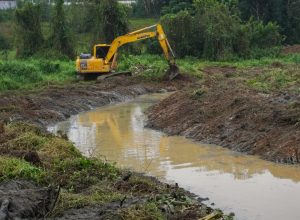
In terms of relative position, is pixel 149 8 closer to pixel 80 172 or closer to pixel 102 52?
pixel 102 52

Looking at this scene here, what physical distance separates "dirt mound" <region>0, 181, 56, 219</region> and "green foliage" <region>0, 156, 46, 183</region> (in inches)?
36.2

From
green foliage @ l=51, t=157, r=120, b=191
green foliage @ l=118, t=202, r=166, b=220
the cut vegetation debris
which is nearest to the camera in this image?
green foliage @ l=118, t=202, r=166, b=220

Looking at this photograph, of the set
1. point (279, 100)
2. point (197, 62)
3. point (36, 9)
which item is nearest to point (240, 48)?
point (197, 62)

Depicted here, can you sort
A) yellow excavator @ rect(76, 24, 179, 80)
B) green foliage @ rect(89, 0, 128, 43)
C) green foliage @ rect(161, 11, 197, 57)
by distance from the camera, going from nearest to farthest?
yellow excavator @ rect(76, 24, 179, 80)
green foliage @ rect(89, 0, 128, 43)
green foliage @ rect(161, 11, 197, 57)

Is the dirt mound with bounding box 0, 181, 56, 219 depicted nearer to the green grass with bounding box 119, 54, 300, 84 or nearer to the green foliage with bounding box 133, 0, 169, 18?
the green grass with bounding box 119, 54, 300, 84

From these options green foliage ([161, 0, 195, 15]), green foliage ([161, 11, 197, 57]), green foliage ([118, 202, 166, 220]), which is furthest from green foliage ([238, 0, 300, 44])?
green foliage ([118, 202, 166, 220])

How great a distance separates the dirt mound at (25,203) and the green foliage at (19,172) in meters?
0.92

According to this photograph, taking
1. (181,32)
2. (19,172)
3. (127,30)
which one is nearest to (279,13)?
(181,32)

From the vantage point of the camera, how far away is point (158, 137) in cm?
1703

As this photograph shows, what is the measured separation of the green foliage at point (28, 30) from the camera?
133ft

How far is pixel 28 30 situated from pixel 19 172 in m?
32.5

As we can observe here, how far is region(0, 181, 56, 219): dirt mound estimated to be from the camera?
25.3 ft

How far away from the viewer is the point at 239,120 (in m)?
16.2

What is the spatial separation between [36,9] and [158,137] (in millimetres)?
26539
